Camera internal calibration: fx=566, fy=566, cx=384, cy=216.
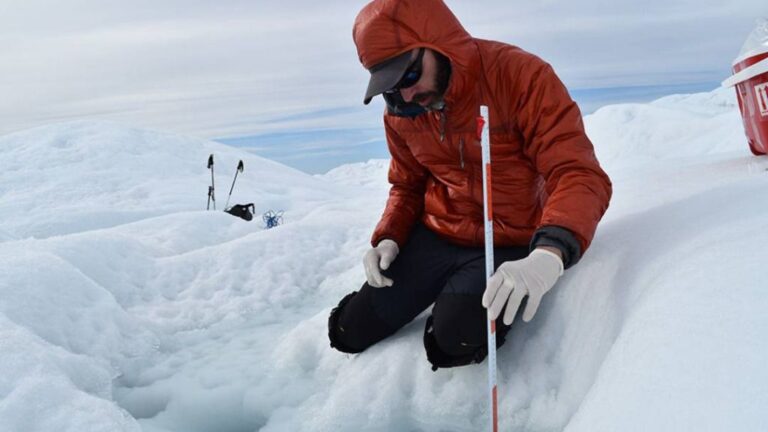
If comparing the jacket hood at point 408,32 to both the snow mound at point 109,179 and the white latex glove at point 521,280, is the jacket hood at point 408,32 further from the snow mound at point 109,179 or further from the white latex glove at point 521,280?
the snow mound at point 109,179

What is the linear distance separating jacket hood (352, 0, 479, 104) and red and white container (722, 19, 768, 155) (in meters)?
1.59

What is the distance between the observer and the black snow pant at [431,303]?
203cm

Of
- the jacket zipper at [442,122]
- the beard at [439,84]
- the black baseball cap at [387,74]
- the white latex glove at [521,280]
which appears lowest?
the white latex glove at [521,280]

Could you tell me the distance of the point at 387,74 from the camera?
186cm

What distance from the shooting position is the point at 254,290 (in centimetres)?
393

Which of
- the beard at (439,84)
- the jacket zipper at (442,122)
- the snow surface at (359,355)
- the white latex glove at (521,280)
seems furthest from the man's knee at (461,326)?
the beard at (439,84)

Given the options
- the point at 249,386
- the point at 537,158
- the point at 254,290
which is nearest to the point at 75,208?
the point at 254,290

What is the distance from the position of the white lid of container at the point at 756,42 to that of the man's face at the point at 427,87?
172 cm

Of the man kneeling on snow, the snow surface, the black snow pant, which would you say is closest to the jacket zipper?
the man kneeling on snow

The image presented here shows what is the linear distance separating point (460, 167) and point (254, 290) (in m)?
2.21

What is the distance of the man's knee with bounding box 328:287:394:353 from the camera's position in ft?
7.95

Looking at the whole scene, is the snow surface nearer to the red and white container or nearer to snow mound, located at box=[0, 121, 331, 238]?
the red and white container

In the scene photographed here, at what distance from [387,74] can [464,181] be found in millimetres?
568

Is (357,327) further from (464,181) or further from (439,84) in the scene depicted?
(439,84)
